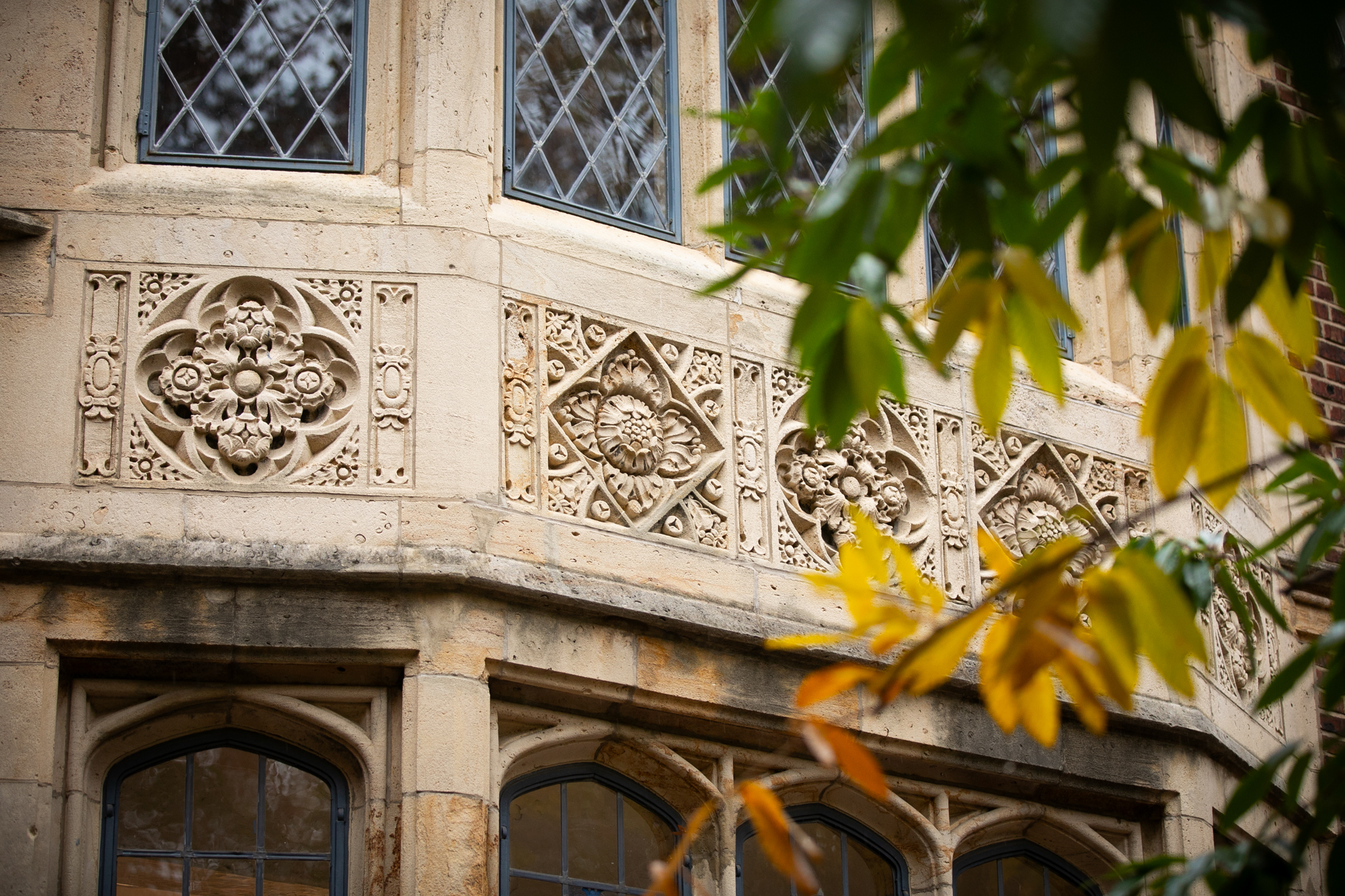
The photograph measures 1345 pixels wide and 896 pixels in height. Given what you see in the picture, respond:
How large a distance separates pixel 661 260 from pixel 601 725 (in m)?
1.56

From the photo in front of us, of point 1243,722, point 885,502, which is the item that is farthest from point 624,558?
point 1243,722

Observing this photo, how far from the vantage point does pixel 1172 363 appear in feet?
6.76

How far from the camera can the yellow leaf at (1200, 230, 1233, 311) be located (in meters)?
2.19

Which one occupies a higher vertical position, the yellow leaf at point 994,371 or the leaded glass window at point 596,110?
the leaded glass window at point 596,110

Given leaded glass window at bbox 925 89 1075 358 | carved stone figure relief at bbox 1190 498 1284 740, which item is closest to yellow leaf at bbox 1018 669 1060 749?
leaded glass window at bbox 925 89 1075 358

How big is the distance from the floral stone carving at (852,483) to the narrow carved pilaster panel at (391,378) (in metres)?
1.26

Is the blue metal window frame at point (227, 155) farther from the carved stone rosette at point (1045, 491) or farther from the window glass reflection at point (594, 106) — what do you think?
the carved stone rosette at point (1045, 491)

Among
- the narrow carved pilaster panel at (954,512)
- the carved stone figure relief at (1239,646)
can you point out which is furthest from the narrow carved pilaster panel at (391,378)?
the carved stone figure relief at (1239,646)

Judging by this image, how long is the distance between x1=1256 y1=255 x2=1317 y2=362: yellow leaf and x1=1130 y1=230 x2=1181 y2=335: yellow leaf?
0.70 feet

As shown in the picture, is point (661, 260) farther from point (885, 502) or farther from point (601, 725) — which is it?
point (601, 725)

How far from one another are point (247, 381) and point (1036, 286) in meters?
3.97

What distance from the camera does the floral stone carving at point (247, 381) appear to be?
5.51m

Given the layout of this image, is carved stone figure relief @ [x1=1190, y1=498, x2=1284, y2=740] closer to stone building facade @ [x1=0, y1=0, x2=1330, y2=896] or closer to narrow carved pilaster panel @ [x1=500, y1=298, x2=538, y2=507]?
stone building facade @ [x1=0, y1=0, x2=1330, y2=896]

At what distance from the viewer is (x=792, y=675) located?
5.89m
